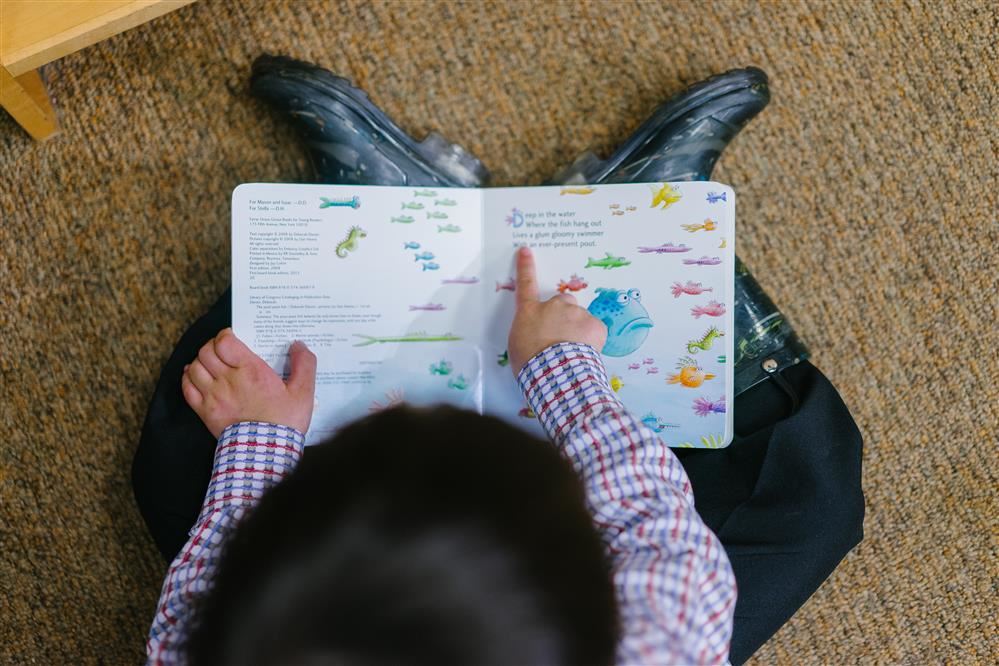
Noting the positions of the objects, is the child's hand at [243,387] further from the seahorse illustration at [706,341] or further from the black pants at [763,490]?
the seahorse illustration at [706,341]

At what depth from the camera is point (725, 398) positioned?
64 cm

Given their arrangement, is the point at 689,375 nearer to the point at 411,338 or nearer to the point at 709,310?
the point at 709,310

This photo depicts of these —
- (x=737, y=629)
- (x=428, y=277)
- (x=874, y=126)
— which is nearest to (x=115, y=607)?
(x=428, y=277)

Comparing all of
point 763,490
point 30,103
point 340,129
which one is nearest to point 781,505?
point 763,490

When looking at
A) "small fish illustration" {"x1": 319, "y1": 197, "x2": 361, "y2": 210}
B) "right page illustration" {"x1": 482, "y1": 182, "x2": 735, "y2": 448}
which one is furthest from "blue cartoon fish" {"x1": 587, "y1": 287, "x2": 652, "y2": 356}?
"small fish illustration" {"x1": 319, "y1": 197, "x2": 361, "y2": 210}

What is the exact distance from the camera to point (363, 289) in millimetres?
652

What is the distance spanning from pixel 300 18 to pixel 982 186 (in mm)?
659

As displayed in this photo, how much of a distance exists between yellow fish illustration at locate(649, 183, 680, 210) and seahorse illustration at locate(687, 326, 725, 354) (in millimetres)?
106

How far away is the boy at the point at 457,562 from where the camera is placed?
379 millimetres

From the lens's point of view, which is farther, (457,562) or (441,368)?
(441,368)

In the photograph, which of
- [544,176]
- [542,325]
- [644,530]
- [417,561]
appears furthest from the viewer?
[544,176]

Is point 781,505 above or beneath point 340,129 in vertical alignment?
beneath

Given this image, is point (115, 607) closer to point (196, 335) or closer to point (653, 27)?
point (196, 335)

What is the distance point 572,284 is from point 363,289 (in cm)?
17
